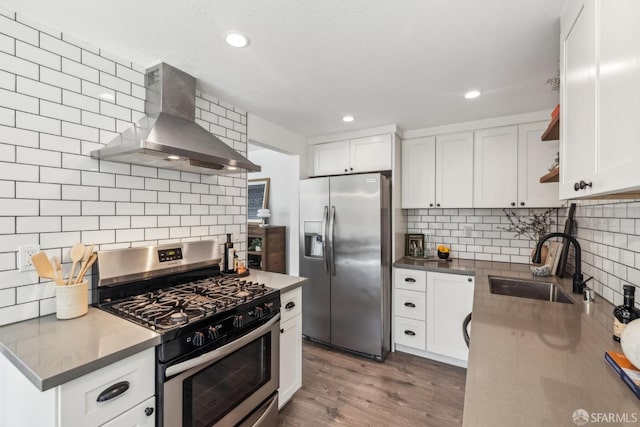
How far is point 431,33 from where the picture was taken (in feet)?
4.84

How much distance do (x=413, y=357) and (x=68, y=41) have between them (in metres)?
3.55

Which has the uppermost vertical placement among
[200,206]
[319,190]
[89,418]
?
[319,190]

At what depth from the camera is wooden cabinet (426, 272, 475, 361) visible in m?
2.62

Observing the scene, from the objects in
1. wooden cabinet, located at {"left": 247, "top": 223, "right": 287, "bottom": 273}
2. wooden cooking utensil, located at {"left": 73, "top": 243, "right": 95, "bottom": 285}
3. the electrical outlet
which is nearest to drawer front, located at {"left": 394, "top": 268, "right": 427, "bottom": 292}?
wooden cabinet, located at {"left": 247, "top": 223, "right": 287, "bottom": 273}


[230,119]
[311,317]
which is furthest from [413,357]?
[230,119]

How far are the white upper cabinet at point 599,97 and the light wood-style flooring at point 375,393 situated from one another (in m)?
1.76

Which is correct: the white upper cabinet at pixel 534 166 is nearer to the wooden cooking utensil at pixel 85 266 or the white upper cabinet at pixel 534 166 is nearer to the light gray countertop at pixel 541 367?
the light gray countertop at pixel 541 367

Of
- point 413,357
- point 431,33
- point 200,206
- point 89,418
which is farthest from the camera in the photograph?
point 413,357

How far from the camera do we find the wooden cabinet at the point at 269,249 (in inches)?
141

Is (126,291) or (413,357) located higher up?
(126,291)

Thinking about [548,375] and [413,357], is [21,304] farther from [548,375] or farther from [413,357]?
[413,357]

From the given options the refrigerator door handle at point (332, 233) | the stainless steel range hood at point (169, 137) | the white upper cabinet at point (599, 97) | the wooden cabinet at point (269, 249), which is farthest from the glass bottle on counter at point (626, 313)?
the wooden cabinet at point (269, 249)

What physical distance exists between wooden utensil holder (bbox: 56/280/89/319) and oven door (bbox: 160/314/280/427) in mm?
576

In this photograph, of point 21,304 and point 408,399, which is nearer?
point 21,304
